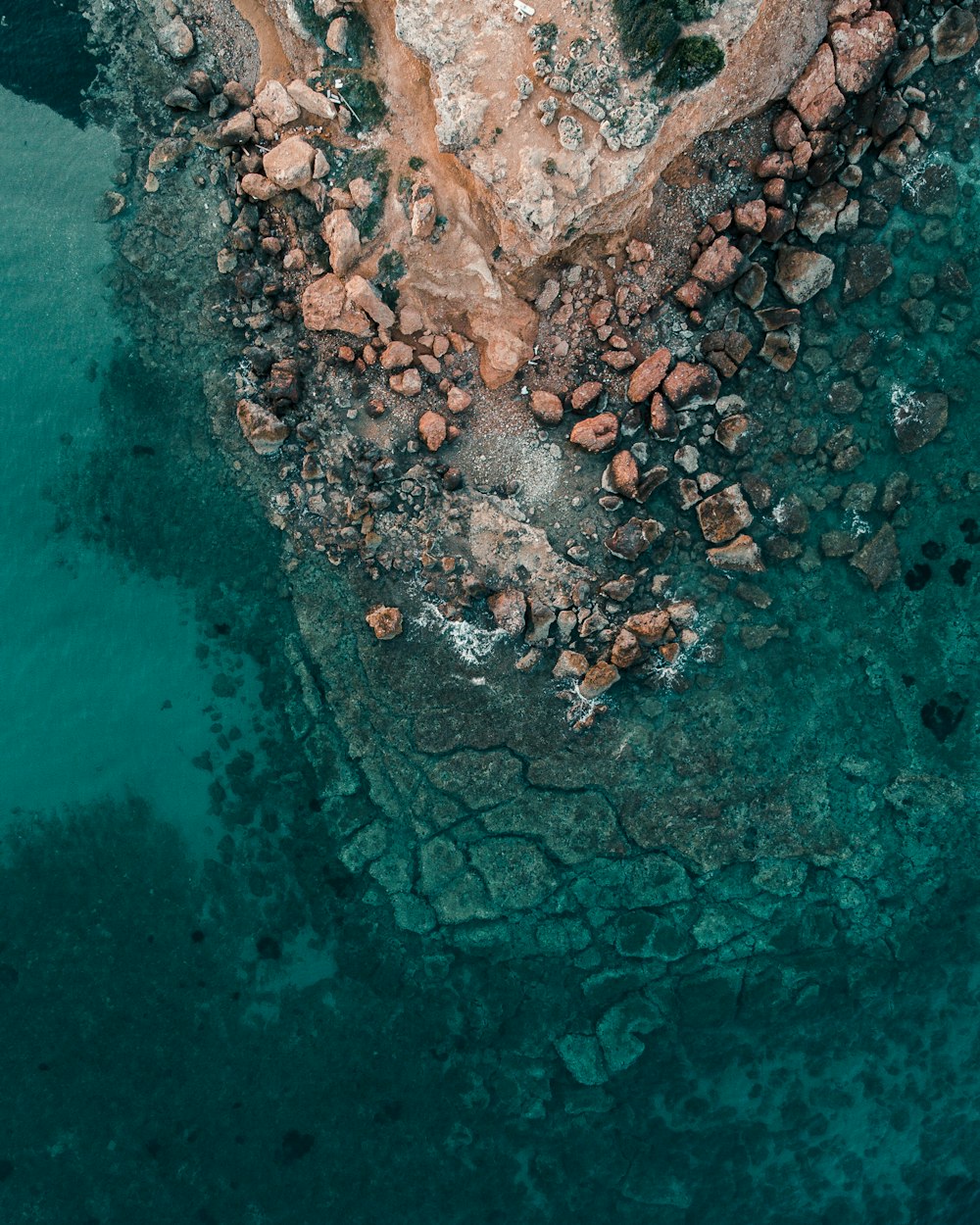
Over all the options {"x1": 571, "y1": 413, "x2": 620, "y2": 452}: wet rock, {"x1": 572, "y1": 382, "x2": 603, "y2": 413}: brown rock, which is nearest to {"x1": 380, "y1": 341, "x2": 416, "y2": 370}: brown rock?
{"x1": 572, "y1": 382, "x2": 603, "y2": 413}: brown rock

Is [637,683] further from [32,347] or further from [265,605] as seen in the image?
[32,347]

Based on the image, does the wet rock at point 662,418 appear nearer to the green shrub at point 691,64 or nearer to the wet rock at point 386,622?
the green shrub at point 691,64

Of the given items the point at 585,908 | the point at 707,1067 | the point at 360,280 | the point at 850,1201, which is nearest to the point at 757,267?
the point at 360,280

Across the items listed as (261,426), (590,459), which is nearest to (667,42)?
(590,459)

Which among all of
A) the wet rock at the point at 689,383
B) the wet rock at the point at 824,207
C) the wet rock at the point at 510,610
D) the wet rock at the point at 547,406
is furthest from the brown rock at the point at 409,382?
the wet rock at the point at 824,207

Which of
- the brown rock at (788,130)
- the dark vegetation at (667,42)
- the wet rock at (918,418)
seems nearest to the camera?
the dark vegetation at (667,42)

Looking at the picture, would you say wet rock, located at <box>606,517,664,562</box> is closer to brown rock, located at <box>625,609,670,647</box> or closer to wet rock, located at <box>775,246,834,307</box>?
brown rock, located at <box>625,609,670,647</box>
